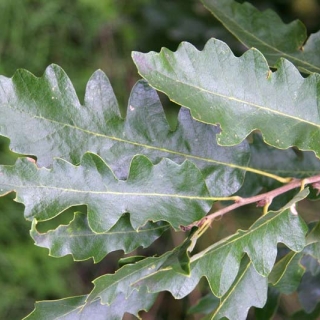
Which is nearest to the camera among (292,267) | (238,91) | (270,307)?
(238,91)

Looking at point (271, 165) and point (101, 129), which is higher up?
point (101, 129)

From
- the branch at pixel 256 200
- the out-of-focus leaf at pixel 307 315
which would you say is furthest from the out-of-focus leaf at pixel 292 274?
the out-of-focus leaf at pixel 307 315

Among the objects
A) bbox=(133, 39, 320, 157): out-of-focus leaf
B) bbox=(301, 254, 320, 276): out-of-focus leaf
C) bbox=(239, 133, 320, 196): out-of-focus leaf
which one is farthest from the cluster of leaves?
bbox=(301, 254, 320, 276): out-of-focus leaf

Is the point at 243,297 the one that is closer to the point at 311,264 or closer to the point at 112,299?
the point at 112,299

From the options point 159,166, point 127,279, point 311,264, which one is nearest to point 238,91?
point 159,166

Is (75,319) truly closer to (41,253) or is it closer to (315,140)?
(315,140)

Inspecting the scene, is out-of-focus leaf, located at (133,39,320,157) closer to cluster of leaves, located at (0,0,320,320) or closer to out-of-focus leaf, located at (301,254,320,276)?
cluster of leaves, located at (0,0,320,320)
